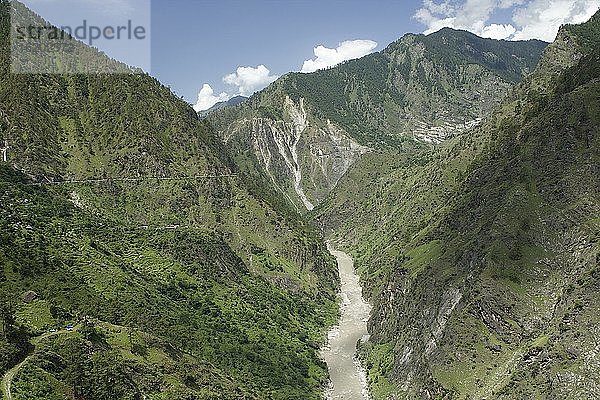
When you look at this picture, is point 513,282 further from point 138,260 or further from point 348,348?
point 138,260

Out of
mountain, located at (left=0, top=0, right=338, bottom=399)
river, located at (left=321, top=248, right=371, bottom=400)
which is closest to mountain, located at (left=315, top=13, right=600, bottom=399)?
river, located at (left=321, top=248, right=371, bottom=400)

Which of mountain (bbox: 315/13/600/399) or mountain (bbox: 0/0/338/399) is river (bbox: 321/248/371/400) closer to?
mountain (bbox: 0/0/338/399)

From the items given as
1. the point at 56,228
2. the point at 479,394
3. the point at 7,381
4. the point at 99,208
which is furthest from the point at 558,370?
the point at 99,208

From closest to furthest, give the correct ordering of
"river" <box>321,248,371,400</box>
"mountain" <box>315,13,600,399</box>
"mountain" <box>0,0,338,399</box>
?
"mountain" <box>0,0,338,399</box>
"mountain" <box>315,13,600,399</box>
"river" <box>321,248,371,400</box>

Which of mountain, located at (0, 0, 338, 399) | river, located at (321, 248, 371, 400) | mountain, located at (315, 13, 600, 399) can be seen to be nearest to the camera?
mountain, located at (0, 0, 338, 399)

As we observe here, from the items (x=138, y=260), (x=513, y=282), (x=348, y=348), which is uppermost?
(x=138, y=260)

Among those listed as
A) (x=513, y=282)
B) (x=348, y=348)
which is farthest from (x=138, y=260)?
(x=513, y=282)
